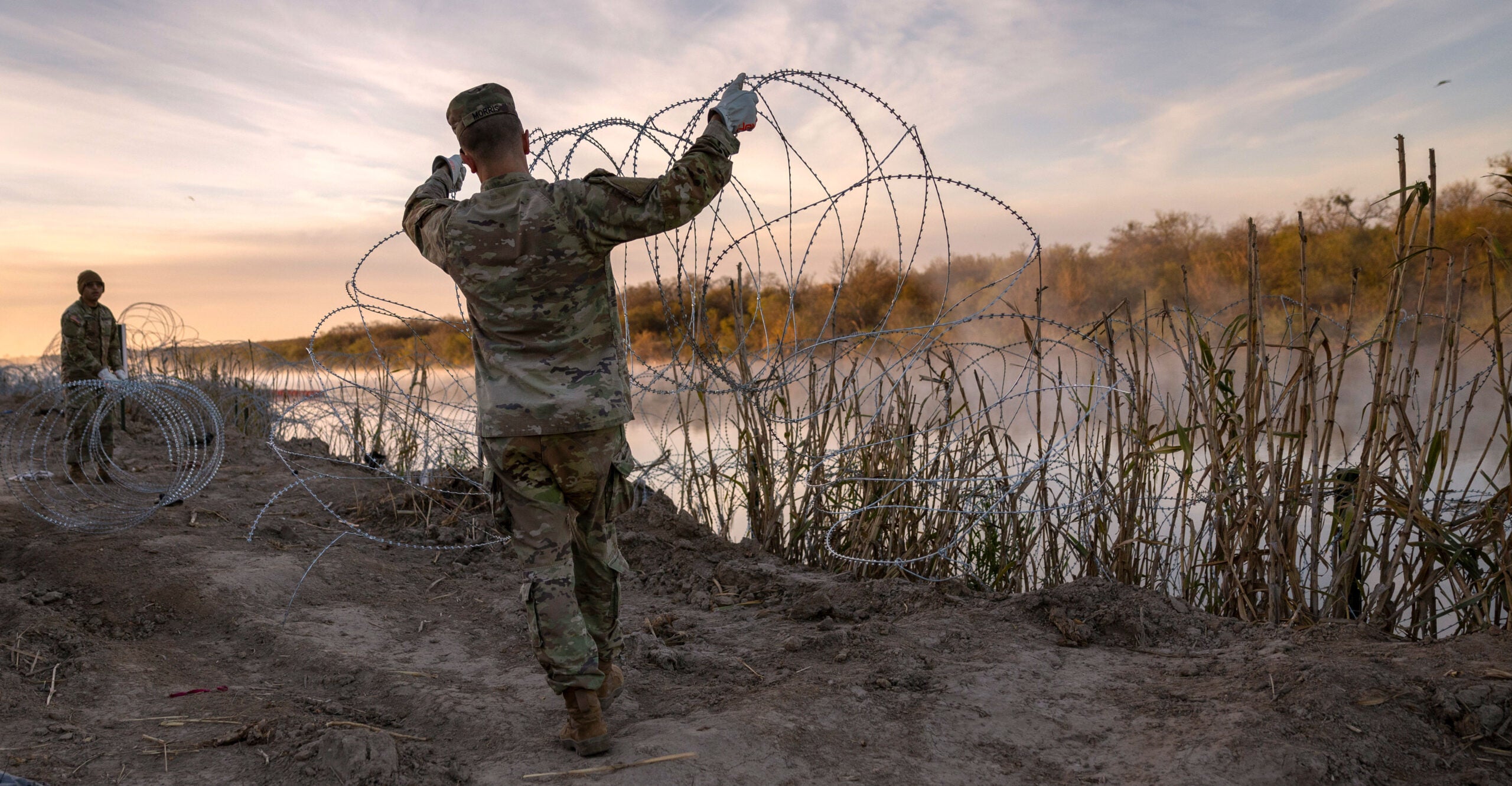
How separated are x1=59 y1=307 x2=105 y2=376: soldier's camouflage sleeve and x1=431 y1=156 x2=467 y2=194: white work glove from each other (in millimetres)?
5234

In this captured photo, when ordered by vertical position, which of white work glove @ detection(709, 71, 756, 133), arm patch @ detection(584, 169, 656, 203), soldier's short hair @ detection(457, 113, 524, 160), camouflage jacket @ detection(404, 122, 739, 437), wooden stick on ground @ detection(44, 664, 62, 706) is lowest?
wooden stick on ground @ detection(44, 664, 62, 706)

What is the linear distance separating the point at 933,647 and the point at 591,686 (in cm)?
121

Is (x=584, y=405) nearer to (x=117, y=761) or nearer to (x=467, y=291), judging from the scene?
(x=467, y=291)

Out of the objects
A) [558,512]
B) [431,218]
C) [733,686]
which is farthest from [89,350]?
[733,686]

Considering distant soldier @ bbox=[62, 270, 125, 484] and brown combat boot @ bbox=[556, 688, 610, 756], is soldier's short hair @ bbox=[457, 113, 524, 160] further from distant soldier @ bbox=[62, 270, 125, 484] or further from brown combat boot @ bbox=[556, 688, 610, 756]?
distant soldier @ bbox=[62, 270, 125, 484]

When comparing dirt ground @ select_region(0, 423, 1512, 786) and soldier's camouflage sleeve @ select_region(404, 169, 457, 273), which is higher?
soldier's camouflage sleeve @ select_region(404, 169, 457, 273)

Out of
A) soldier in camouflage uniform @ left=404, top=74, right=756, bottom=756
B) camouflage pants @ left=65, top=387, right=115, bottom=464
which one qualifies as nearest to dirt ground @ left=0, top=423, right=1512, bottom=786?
soldier in camouflage uniform @ left=404, top=74, right=756, bottom=756

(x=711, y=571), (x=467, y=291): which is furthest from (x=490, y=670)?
(x=467, y=291)

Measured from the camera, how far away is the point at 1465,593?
3068 millimetres

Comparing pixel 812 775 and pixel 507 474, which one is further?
pixel 507 474

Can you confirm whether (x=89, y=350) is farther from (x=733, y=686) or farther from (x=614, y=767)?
(x=614, y=767)

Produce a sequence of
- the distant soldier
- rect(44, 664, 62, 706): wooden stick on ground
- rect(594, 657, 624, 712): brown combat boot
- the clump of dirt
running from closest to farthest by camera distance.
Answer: rect(594, 657, 624, 712): brown combat boot → rect(44, 664, 62, 706): wooden stick on ground → the clump of dirt → the distant soldier

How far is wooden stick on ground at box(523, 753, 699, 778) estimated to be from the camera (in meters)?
2.31

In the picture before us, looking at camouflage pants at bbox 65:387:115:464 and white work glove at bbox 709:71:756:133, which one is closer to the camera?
white work glove at bbox 709:71:756:133
